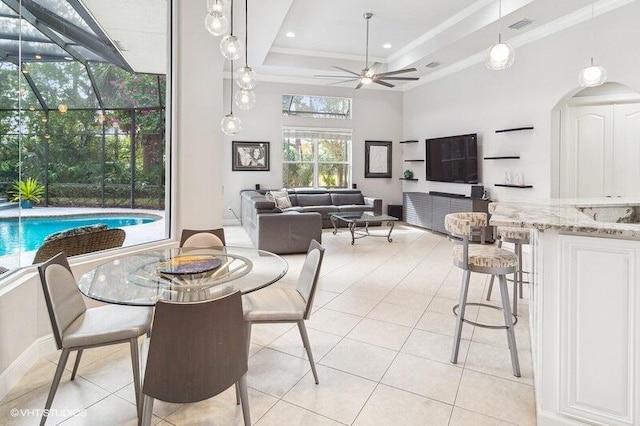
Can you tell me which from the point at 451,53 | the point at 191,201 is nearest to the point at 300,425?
the point at 191,201

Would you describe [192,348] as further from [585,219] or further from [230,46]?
[230,46]

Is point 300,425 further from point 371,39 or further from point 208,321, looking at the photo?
point 371,39

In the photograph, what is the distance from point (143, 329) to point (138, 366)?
181mm

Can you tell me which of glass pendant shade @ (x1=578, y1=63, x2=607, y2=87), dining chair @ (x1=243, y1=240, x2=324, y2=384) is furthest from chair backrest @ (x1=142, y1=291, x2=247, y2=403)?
glass pendant shade @ (x1=578, y1=63, x2=607, y2=87)

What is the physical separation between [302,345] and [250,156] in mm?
6388

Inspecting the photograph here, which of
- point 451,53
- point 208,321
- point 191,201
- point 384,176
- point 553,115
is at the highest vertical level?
point 451,53

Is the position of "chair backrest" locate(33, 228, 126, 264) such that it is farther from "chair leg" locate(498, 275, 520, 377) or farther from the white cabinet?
the white cabinet

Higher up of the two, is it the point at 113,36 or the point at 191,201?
the point at 113,36

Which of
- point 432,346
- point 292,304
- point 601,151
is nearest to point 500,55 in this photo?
point 432,346

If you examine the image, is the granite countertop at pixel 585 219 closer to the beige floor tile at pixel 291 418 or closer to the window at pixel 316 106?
the beige floor tile at pixel 291 418

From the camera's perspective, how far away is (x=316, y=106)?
903 centimetres

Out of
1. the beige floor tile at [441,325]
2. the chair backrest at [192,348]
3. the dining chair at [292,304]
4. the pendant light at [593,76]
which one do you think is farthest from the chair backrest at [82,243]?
the pendant light at [593,76]

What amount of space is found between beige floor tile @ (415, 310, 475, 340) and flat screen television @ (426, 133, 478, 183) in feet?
14.7

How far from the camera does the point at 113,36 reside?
11.0ft
